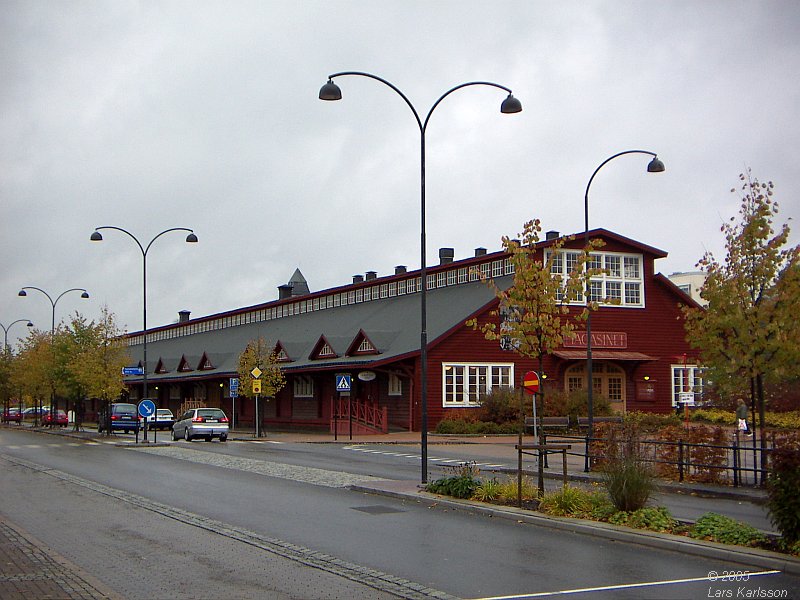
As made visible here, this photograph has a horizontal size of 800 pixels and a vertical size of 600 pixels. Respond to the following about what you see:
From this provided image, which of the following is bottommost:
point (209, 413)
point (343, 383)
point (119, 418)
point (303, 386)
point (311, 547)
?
point (311, 547)

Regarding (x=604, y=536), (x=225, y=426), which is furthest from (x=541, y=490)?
(x=225, y=426)

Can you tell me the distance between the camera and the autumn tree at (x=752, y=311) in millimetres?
18391

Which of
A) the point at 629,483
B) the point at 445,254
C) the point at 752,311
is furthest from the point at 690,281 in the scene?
the point at 629,483

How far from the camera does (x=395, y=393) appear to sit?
44.0m

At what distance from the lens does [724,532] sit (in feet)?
38.1

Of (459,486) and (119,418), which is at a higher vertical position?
(459,486)

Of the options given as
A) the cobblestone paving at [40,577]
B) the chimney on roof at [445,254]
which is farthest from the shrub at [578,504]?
the chimney on roof at [445,254]

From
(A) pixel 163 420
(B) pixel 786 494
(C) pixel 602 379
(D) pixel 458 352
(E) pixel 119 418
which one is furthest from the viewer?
(A) pixel 163 420

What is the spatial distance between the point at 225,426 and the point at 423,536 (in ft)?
97.6

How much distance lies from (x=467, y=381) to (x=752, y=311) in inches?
991

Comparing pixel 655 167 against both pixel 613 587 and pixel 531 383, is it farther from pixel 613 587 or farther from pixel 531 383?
pixel 613 587

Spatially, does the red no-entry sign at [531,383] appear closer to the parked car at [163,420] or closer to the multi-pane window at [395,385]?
the multi-pane window at [395,385]

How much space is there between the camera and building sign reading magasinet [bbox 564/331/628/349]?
149 feet

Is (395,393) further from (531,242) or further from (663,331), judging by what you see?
(531,242)
